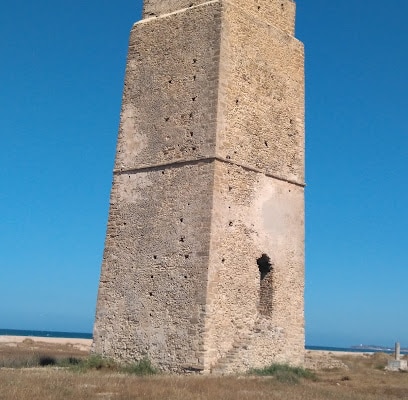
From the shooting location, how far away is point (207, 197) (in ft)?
41.5

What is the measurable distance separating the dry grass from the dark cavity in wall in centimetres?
173

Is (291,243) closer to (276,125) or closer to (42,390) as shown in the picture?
(276,125)

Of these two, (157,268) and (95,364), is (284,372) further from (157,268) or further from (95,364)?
(95,364)

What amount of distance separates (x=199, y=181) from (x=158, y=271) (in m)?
2.09

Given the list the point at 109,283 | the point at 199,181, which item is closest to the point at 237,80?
the point at 199,181

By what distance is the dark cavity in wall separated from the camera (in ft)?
45.1

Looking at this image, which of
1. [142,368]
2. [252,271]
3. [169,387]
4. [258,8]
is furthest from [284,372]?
[258,8]

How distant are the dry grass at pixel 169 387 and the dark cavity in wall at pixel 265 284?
173cm

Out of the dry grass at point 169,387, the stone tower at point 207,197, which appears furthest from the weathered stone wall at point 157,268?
the dry grass at point 169,387

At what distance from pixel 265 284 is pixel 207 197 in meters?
2.68

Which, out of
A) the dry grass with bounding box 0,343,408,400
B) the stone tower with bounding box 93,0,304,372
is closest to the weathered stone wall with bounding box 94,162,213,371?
the stone tower with bounding box 93,0,304,372

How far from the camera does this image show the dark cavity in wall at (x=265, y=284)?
1376cm

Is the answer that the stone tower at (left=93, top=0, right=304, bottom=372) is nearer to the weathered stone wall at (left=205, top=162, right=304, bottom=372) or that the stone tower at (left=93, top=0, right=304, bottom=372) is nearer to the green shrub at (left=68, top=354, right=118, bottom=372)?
the weathered stone wall at (left=205, top=162, right=304, bottom=372)

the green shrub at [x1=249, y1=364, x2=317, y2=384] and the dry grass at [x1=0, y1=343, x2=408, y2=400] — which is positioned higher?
the green shrub at [x1=249, y1=364, x2=317, y2=384]
